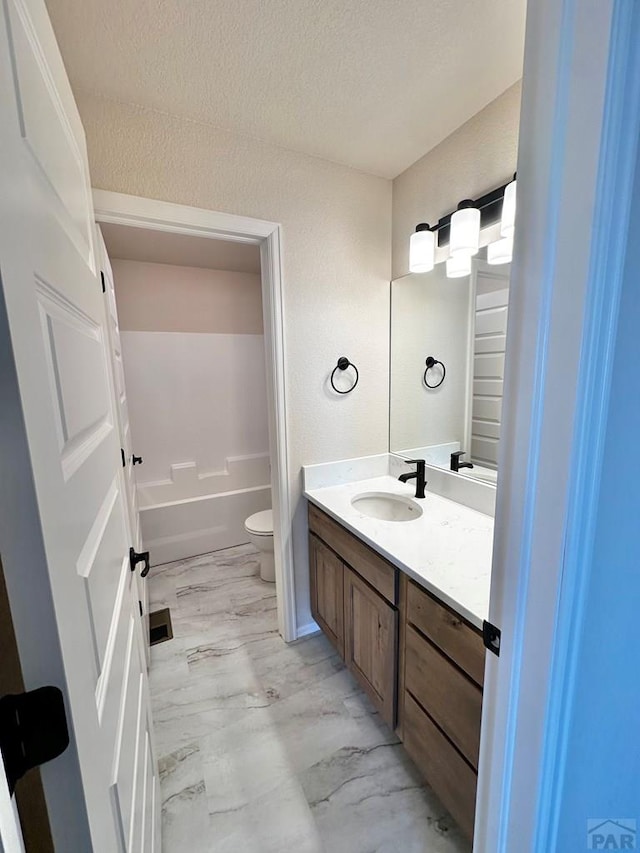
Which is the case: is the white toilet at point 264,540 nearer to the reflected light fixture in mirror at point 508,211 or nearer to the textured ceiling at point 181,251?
the textured ceiling at point 181,251

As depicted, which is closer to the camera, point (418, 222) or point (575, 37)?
point (575, 37)

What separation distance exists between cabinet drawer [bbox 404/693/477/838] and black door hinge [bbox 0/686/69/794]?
1085 mm

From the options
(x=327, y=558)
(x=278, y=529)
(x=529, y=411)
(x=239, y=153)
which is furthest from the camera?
(x=278, y=529)

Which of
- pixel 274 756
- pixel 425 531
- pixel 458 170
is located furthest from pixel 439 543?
pixel 458 170

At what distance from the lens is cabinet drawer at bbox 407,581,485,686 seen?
91cm

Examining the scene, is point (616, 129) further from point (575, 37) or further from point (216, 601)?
point (216, 601)

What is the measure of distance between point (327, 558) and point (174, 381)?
1.98 m

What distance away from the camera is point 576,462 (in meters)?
0.52

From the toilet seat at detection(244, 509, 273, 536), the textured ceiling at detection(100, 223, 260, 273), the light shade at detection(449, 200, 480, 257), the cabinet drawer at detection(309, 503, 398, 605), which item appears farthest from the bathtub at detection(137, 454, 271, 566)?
the light shade at detection(449, 200, 480, 257)

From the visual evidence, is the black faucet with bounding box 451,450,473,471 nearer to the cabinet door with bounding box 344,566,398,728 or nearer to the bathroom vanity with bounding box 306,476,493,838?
the bathroom vanity with bounding box 306,476,493,838

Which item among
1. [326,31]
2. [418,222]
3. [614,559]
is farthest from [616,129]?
[418,222]

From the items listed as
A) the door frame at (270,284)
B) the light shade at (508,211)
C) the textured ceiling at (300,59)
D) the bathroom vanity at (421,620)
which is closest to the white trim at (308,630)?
the door frame at (270,284)

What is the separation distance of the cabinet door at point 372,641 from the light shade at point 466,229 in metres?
1.47

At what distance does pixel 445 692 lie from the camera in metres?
1.03
